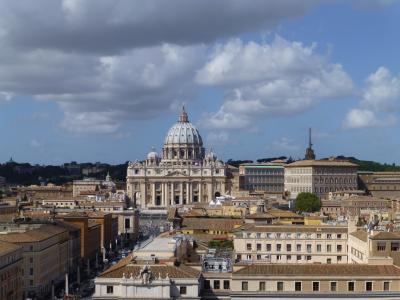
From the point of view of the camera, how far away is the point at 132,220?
15088cm

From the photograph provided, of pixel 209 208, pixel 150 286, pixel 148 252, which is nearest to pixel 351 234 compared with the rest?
pixel 148 252

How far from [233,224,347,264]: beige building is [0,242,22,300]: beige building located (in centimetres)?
1570

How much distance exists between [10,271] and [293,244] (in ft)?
70.2

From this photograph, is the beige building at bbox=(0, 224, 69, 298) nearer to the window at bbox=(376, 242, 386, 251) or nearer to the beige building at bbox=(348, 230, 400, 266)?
the beige building at bbox=(348, 230, 400, 266)

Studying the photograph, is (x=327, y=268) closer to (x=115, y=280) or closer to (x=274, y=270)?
(x=274, y=270)

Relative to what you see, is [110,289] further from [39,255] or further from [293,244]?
[39,255]

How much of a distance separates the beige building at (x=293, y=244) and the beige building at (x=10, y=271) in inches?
618

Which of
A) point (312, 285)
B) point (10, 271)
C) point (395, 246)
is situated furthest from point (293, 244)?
point (312, 285)

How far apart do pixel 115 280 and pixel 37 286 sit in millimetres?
36002

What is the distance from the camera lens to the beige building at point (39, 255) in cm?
7594

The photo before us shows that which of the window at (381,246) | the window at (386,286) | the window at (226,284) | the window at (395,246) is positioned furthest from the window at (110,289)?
the window at (395,246)

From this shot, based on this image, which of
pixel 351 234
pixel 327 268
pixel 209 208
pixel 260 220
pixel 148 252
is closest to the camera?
pixel 327 268

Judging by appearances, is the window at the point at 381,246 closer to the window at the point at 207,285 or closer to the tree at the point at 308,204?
the window at the point at 207,285

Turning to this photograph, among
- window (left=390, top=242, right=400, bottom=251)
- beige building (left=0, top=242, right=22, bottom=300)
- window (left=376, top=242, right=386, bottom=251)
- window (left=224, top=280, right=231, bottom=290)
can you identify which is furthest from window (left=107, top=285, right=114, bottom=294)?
window (left=390, top=242, right=400, bottom=251)
